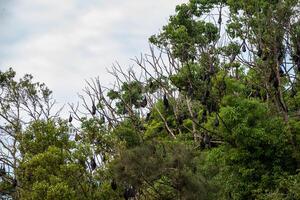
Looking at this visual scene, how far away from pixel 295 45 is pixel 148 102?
6.98 metres

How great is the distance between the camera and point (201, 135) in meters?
16.8

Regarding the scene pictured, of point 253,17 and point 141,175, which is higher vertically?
point 253,17

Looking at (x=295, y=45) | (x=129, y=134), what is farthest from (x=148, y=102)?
(x=295, y=45)

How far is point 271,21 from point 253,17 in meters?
1.62

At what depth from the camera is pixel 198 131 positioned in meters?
17.7

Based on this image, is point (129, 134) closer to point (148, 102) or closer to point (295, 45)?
point (148, 102)

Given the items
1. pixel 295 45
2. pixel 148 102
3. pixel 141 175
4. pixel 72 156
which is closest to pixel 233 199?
pixel 141 175

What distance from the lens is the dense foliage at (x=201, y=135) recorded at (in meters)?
13.1

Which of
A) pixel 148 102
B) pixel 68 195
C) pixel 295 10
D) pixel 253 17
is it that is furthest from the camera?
pixel 148 102

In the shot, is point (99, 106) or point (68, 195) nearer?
point (68, 195)

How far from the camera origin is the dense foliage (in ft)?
42.8

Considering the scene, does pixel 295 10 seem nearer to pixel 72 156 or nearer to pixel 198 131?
pixel 198 131

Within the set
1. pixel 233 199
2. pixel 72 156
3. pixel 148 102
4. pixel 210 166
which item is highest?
pixel 148 102

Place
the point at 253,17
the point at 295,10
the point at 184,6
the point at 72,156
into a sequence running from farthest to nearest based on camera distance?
the point at 184,6
the point at 253,17
the point at 295,10
the point at 72,156
